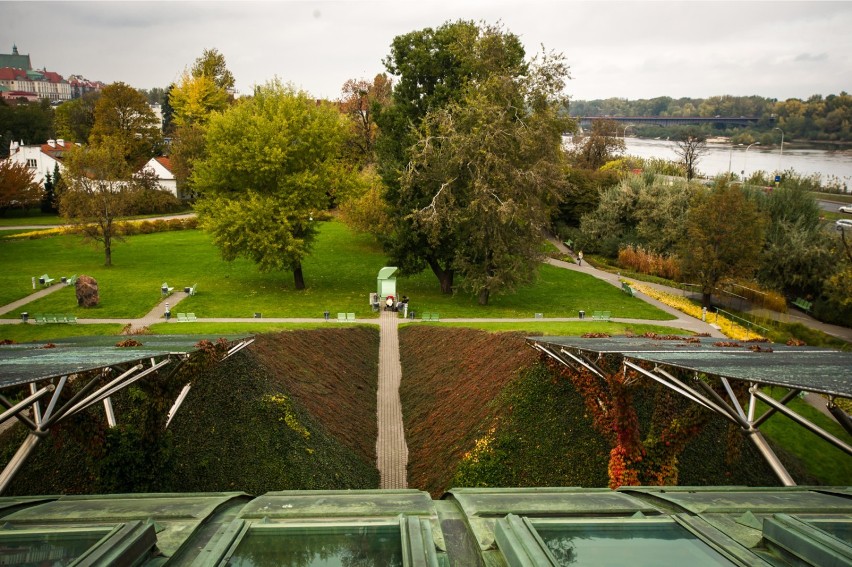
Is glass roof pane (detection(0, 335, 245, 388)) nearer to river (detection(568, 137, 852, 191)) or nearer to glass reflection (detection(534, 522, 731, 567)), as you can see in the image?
glass reflection (detection(534, 522, 731, 567))

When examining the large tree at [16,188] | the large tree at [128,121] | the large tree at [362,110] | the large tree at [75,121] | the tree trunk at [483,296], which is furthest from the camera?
the large tree at [75,121]

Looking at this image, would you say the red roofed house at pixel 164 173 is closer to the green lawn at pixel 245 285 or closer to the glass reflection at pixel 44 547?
the green lawn at pixel 245 285

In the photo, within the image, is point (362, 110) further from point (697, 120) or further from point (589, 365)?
point (697, 120)

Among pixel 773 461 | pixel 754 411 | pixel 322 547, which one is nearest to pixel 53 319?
pixel 322 547

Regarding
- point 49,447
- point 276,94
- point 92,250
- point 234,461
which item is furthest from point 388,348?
point 92,250

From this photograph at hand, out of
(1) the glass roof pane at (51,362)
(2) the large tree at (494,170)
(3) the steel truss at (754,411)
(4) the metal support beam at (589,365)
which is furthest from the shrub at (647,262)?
(1) the glass roof pane at (51,362)

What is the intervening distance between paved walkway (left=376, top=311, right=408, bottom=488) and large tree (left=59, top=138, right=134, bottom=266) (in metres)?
22.6

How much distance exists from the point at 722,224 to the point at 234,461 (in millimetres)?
30634

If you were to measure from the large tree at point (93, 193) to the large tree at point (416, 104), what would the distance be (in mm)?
19548

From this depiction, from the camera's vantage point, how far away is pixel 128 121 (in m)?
75.6

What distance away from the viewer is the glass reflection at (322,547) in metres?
4.21

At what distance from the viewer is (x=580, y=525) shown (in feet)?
15.6

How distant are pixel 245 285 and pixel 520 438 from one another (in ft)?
87.0

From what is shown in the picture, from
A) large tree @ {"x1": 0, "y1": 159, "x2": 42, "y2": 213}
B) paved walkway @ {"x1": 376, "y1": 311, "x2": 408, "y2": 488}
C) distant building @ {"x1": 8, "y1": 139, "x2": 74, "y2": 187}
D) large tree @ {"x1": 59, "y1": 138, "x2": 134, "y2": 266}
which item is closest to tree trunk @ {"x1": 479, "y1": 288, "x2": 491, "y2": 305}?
paved walkway @ {"x1": 376, "y1": 311, "x2": 408, "y2": 488}
